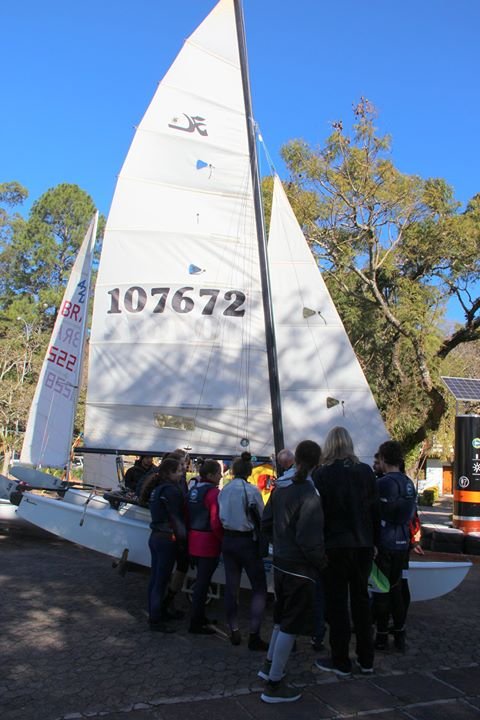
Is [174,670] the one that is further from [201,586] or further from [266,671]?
[201,586]

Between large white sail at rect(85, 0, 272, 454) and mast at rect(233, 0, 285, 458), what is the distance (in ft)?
0.34

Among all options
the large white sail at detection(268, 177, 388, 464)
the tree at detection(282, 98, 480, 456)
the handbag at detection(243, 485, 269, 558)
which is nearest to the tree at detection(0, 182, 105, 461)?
the tree at detection(282, 98, 480, 456)

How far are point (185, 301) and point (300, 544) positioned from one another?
15.7 feet

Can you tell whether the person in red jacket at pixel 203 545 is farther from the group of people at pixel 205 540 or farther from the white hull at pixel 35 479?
the white hull at pixel 35 479

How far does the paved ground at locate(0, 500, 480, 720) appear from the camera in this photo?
3.76 meters

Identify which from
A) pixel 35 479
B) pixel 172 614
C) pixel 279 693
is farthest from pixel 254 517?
pixel 35 479

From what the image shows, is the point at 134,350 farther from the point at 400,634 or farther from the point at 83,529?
the point at 400,634

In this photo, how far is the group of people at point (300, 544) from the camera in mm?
4082

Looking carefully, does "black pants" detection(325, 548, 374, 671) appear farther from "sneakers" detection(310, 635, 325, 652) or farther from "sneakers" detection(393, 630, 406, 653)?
"sneakers" detection(393, 630, 406, 653)

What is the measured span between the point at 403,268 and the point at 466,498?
13325 mm

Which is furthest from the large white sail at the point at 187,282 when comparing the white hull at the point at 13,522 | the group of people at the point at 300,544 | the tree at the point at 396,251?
the tree at the point at 396,251

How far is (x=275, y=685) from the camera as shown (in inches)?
157

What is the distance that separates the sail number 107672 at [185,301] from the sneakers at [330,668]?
4597mm

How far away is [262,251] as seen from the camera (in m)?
8.05
